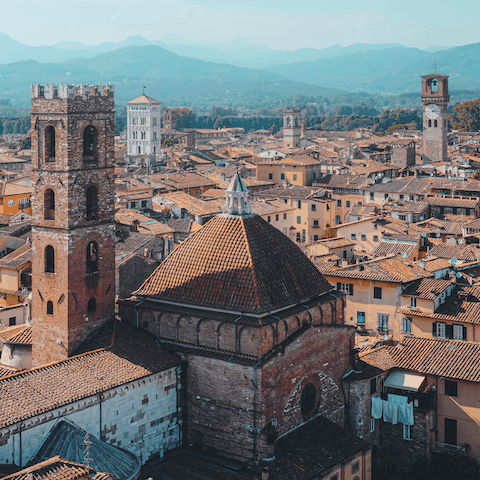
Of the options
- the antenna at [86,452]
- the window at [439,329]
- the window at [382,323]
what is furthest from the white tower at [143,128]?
the antenna at [86,452]

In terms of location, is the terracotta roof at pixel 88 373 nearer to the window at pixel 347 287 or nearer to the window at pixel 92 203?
the window at pixel 92 203

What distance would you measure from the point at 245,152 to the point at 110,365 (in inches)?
3607

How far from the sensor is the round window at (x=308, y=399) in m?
25.0

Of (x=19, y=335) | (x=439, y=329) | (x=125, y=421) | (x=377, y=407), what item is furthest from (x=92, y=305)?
(x=439, y=329)

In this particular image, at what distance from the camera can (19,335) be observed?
2683 cm

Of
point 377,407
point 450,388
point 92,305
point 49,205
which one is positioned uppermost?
point 49,205

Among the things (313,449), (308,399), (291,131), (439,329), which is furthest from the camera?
(291,131)

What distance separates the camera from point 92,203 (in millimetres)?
25797

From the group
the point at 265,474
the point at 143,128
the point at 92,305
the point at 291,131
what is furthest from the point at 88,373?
the point at 143,128

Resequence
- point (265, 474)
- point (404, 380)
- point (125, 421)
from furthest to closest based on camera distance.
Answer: point (404, 380)
point (125, 421)
point (265, 474)

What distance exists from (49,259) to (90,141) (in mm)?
3965

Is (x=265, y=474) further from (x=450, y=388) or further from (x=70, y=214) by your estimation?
(x=70, y=214)

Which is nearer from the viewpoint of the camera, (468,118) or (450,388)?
(450,388)

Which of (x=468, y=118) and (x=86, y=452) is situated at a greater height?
(x=468, y=118)
